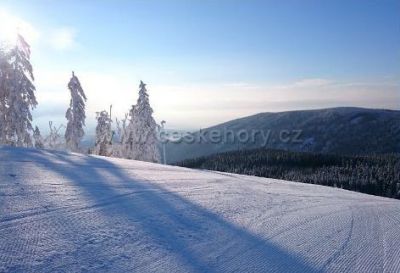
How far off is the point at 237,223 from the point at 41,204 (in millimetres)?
3447

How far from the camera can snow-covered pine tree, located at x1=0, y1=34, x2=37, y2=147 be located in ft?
108

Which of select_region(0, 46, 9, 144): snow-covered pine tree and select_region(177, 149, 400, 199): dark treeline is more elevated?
select_region(0, 46, 9, 144): snow-covered pine tree

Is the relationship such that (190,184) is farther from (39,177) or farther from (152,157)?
(152,157)

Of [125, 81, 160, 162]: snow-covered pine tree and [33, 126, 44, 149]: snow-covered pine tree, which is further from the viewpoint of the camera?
[125, 81, 160, 162]: snow-covered pine tree

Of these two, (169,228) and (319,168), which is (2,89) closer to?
(169,228)

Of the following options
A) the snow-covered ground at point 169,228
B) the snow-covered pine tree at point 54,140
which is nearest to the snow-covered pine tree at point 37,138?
the snow-covered pine tree at point 54,140

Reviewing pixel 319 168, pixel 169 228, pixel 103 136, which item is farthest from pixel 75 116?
pixel 319 168

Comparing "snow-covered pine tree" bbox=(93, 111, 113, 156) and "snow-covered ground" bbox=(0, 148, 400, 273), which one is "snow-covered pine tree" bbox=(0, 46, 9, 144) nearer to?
"snow-covered pine tree" bbox=(93, 111, 113, 156)

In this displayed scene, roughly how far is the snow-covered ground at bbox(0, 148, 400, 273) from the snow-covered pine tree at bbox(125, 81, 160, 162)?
1123 inches

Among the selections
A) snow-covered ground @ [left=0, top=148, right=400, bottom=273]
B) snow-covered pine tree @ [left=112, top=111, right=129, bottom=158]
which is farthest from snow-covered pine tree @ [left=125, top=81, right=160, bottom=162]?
snow-covered ground @ [left=0, top=148, right=400, bottom=273]

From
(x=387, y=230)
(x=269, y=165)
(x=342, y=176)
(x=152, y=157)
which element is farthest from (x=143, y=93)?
(x=269, y=165)

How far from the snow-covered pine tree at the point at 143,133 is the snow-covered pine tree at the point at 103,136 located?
171 cm

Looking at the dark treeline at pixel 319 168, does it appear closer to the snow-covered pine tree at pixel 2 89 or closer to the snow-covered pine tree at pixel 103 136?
the snow-covered pine tree at pixel 103 136

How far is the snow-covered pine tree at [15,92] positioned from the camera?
3300cm
